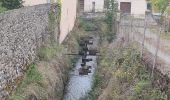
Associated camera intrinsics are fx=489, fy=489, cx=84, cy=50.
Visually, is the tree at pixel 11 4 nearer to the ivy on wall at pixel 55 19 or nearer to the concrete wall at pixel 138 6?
the ivy on wall at pixel 55 19

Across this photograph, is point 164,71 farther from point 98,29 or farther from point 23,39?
point 98,29

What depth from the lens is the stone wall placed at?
15.2m

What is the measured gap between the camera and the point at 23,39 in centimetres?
1897

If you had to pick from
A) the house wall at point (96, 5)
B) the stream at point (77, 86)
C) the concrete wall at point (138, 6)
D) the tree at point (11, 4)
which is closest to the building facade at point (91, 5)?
the house wall at point (96, 5)

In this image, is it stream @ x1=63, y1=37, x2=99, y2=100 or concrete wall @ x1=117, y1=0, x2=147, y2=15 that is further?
concrete wall @ x1=117, y1=0, x2=147, y2=15

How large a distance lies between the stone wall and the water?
242 centimetres

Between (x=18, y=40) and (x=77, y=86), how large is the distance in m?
6.26

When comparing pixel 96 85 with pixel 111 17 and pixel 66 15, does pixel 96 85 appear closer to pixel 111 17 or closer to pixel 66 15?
pixel 66 15

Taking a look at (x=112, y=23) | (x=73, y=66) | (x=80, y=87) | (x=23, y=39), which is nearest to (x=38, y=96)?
(x=23, y=39)

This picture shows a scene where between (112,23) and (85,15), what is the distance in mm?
5192

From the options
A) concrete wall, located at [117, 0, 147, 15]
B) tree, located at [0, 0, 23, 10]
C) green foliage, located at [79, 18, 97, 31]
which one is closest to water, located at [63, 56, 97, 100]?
tree, located at [0, 0, 23, 10]

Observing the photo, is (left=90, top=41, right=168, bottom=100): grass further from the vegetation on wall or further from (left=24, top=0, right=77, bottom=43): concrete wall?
the vegetation on wall

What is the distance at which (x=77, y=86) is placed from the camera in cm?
2361

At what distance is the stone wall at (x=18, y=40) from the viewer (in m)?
15.2
